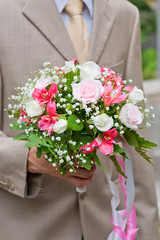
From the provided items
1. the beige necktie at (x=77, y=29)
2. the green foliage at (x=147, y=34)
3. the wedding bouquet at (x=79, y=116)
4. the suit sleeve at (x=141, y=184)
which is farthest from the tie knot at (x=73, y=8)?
the green foliage at (x=147, y=34)

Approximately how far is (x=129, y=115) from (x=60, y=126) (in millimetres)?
253

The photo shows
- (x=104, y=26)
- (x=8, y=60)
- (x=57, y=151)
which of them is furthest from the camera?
(x=104, y=26)

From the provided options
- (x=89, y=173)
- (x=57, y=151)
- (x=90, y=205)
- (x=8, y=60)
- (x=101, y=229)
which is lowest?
(x=101, y=229)

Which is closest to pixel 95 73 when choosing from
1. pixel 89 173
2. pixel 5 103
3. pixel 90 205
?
pixel 89 173

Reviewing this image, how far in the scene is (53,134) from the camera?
1.67 meters

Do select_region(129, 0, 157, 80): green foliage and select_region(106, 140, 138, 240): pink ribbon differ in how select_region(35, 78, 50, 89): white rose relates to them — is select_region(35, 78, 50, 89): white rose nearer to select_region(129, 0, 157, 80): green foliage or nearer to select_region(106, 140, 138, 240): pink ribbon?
select_region(106, 140, 138, 240): pink ribbon

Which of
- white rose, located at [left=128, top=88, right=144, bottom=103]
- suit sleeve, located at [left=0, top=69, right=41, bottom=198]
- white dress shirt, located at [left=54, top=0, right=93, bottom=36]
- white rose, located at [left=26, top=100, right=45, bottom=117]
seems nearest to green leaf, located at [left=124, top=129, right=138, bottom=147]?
white rose, located at [left=128, top=88, right=144, bottom=103]

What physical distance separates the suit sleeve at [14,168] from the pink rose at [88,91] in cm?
47

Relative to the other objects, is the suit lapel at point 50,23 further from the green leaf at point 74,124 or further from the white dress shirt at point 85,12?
the green leaf at point 74,124

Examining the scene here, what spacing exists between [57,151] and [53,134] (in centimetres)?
7

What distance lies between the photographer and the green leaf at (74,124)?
5.25ft

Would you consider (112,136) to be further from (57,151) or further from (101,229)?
(101,229)

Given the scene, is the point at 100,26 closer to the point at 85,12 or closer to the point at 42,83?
the point at 85,12

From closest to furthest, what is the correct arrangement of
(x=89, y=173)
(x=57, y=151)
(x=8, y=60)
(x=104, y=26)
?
(x=57, y=151) → (x=89, y=173) → (x=8, y=60) → (x=104, y=26)
